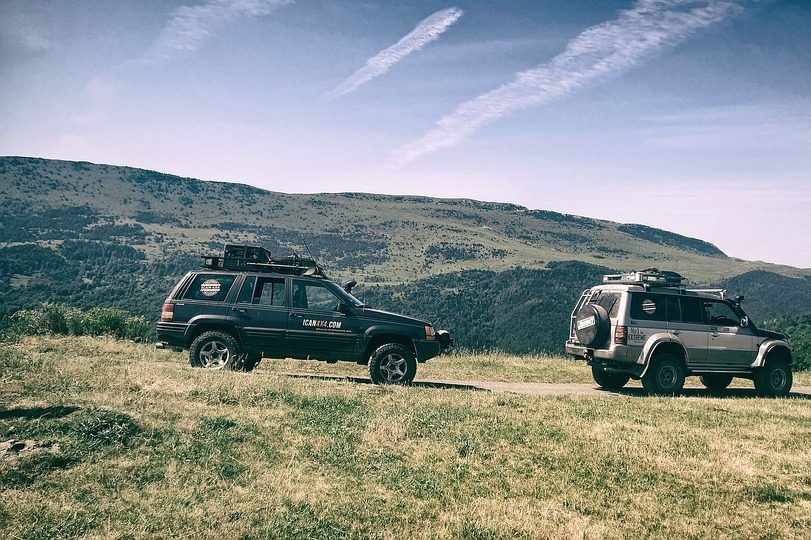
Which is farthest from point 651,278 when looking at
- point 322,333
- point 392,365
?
point 322,333

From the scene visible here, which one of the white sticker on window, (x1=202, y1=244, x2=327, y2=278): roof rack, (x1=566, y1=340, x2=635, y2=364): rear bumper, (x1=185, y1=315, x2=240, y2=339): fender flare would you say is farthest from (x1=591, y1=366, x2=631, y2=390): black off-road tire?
the white sticker on window

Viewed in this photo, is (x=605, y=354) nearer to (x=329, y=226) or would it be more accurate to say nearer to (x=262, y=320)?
(x=262, y=320)

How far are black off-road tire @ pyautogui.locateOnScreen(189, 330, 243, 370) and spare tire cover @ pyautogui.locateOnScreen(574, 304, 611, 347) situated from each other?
743 centimetres

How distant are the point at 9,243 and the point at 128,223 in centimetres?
2739

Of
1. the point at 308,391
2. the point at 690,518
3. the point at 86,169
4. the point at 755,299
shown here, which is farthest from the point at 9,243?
the point at 755,299

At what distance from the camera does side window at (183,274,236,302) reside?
1171cm

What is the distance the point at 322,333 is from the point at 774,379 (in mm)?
10502

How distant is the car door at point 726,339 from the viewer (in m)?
13.0

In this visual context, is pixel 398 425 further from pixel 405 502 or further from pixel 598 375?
pixel 598 375

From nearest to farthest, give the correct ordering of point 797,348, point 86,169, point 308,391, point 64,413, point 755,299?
point 64,413 → point 308,391 → point 797,348 → point 755,299 → point 86,169

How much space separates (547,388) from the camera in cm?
1334

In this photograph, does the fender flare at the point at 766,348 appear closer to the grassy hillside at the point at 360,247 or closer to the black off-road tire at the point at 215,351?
the black off-road tire at the point at 215,351

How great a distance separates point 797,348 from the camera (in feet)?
91.6

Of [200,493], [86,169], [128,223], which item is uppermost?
[86,169]
